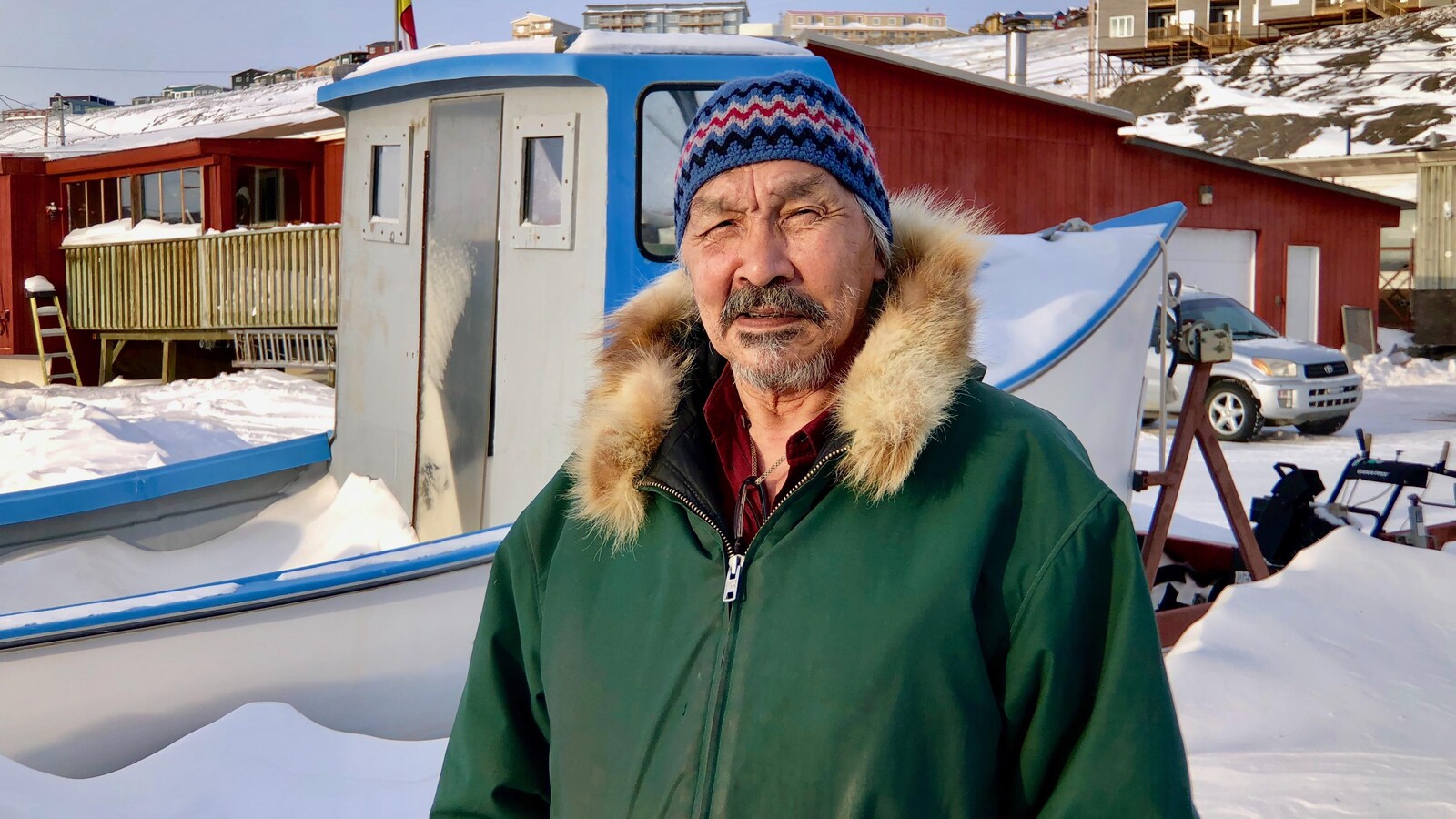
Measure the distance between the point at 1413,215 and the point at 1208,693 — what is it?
2673 cm

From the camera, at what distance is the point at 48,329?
21234mm

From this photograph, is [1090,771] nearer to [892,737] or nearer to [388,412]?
[892,737]

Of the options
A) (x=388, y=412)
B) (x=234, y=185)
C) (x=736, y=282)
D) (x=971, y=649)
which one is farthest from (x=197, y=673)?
(x=234, y=185)

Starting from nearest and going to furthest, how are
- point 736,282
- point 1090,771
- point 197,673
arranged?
1. point 1090,771
2. point 736,282
3. point 197,673

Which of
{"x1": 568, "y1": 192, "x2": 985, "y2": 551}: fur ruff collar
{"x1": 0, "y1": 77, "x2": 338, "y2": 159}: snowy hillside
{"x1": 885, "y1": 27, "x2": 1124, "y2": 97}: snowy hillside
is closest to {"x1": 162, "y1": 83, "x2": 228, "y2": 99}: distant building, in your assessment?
{"x1": 0, "y1": 77, "x2": 338, "y2": 159}: snowy hillside

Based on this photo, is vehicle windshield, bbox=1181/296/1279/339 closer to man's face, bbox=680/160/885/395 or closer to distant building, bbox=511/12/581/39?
distant building, bbox=511/12/581/39

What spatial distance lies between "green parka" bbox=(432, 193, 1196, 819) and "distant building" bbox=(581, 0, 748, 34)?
182 inches

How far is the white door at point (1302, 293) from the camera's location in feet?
69.4

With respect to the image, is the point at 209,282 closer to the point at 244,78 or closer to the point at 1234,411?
the point at 1234,411

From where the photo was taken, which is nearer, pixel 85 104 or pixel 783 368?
pixel 783 368

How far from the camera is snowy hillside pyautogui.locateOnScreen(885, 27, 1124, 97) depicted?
56469mm

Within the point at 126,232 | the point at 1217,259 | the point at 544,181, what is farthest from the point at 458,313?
the point at 1217,259

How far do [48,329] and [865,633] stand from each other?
23404mm

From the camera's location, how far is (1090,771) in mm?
1323
